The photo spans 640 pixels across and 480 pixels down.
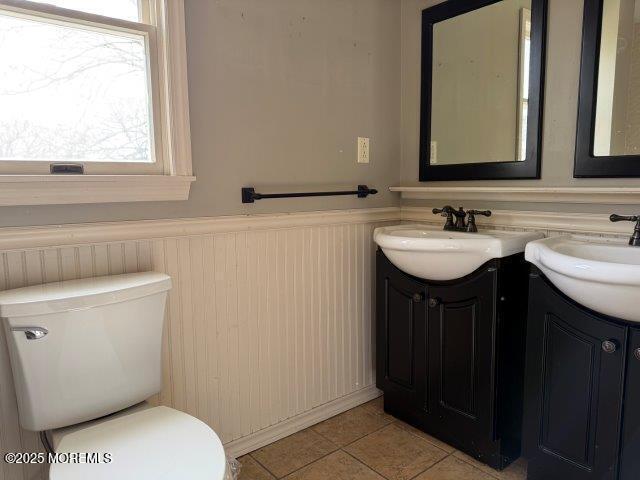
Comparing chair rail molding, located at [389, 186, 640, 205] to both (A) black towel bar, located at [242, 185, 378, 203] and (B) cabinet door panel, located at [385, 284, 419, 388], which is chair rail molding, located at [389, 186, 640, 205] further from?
(B) cabinet door panel, located at [385, 284, 419, 388]

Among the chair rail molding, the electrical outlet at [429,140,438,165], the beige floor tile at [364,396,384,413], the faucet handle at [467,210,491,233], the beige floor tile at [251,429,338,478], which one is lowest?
the beige floor tile at [364,396,384,413]

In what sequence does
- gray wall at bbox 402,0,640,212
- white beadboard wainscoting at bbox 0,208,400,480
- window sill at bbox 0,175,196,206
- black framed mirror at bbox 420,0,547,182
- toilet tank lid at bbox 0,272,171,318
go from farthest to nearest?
1. black framed mirror at bbox 420,0,547,182
2. gray wall at bbox 402,0,640,212
3. white beadboard wainscoting at bbox 0,208,400,480
4. window sill at bbox 0,175,196,206
5. toilet tank lid at bbox 0,272,171,318

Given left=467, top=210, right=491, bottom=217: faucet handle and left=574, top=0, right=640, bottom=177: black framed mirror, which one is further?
left=467, top=210, right=491, bottom=217: faucet handle

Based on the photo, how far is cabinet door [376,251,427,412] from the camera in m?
1.84

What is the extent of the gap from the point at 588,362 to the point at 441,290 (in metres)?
0.53

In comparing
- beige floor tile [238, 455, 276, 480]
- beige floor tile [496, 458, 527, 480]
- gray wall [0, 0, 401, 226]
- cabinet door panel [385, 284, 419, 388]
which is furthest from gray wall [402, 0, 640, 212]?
Answer: beige floor tile [238, 455, 276, 480]

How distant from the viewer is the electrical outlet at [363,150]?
2.05 m

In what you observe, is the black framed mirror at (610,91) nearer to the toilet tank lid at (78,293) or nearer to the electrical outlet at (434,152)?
the electrical outlet at (434,152)

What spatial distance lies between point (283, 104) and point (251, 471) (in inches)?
53.8

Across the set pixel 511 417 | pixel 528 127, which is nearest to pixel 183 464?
Answer: pixel 511 417

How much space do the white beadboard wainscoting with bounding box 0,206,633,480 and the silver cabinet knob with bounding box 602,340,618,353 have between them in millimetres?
436

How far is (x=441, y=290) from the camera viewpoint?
5.67 ft

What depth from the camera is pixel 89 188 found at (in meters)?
1.33

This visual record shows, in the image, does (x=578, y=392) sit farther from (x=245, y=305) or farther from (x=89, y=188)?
(x=89, y=188)
